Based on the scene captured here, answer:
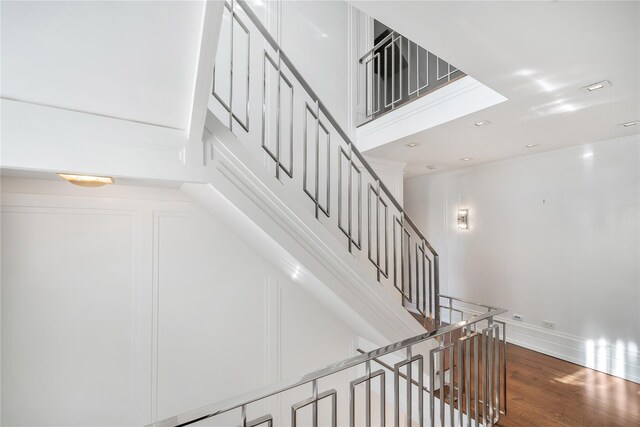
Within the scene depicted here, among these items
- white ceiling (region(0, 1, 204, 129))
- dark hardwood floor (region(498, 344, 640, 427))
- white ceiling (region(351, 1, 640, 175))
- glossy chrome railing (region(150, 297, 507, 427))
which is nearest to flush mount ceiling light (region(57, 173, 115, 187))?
white ceiling (region(0, 1, 204, 129))

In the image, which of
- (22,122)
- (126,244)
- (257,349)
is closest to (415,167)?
(257,349)

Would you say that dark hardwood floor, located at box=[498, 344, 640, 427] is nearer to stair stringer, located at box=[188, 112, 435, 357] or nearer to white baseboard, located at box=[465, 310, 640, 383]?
white baseboard, located at box=[465, 310, 640, 383]

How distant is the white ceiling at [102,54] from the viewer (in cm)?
109

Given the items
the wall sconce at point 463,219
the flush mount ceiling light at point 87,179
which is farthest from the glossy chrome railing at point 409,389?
the flush mount ceiling light at point 87,179

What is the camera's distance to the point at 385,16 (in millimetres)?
1679

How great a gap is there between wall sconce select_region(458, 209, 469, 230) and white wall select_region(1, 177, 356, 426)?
3319 millimetres

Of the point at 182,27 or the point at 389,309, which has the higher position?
the point at 182,27

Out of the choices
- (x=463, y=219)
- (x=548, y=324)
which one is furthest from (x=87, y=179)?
(x=548, y=324)

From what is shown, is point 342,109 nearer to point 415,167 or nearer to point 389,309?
point 415,167

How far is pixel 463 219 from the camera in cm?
507

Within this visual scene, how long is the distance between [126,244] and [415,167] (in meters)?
Result: 4.22

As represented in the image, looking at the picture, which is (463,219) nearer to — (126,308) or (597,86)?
(597,86)

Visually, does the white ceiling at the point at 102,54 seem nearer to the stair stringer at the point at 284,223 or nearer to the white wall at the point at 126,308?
the stair stringer at the point at 284,223

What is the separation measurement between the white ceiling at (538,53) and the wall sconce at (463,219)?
2038 mm
